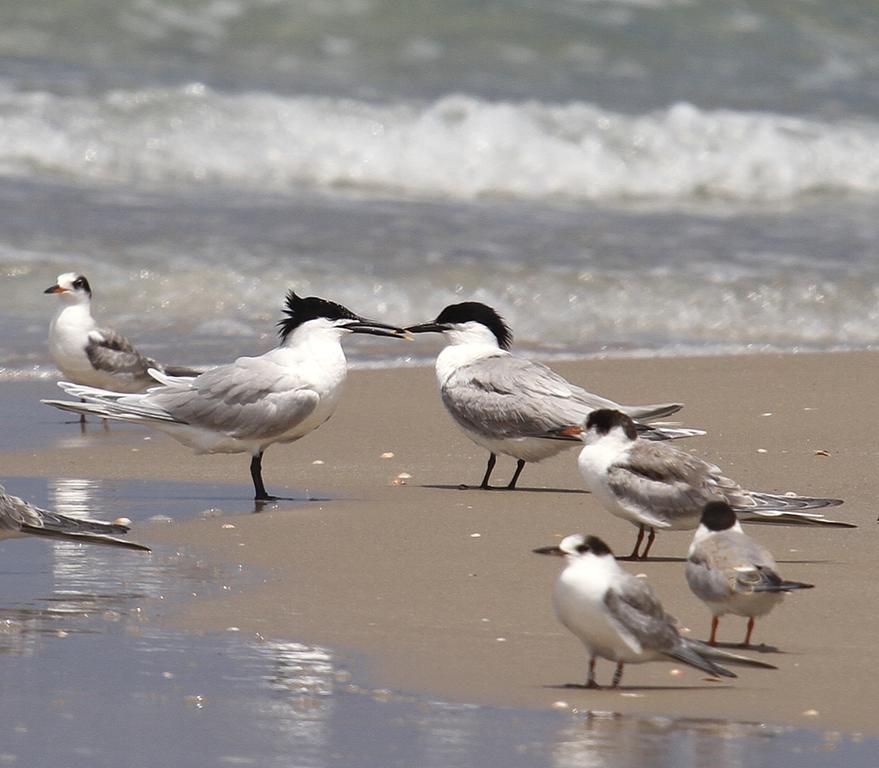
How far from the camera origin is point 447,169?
15820mm

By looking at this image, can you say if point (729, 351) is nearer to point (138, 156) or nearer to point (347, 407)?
point (347, 407)

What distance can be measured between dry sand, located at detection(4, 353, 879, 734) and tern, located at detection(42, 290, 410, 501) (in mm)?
242

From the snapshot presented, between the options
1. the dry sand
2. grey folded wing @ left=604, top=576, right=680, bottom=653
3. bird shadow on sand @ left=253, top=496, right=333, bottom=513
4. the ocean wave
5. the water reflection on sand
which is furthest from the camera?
the ocean wave

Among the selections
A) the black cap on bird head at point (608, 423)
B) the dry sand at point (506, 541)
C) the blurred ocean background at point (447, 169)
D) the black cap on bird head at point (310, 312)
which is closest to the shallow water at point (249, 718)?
the dry sand at point (506, 541)

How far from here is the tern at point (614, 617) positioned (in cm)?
423

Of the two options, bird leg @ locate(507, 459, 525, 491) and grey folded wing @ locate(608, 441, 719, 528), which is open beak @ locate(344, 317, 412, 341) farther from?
grey folded wing @ locate(608, 441, 719, 528)

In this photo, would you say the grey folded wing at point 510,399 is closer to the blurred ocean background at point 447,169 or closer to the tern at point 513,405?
the tern at point 513,405

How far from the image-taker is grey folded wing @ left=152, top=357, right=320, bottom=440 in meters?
7.07

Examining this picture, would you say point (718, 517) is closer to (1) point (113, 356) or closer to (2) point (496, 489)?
(2) point (496, 489)

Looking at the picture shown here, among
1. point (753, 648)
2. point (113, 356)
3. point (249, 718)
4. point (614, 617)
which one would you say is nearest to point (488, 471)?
Result: point (753, 648)

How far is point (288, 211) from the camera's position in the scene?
1395 centimetres

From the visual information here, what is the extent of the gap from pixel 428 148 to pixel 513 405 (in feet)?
29.5

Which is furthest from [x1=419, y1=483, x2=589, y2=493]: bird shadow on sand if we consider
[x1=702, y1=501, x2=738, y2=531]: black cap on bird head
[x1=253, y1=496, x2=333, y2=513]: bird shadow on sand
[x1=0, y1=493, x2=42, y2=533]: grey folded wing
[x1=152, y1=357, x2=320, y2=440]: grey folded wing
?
[x1=0, y1=493, x2=42, y2=533]: grey folded wing

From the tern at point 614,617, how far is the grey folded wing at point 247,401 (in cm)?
284
